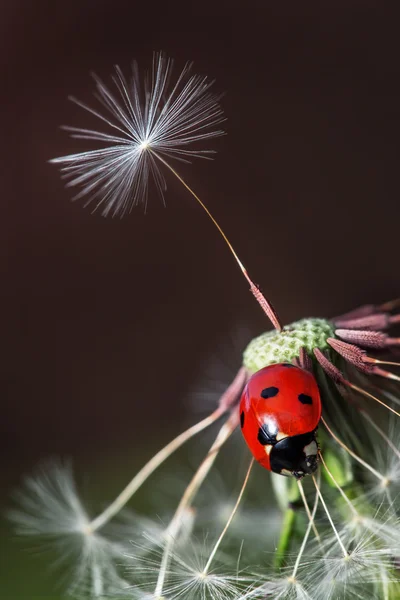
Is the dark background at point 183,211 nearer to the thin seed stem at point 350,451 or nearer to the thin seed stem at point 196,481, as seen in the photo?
the thin seed stem at point 196,481

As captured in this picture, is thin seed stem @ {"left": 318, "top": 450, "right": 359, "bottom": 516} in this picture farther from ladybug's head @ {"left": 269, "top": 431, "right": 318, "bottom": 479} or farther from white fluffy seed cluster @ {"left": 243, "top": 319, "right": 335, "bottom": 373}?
white fluffy seed cluster @ {"left": 243, "top": 319, "right": 335, "bottom": 373}

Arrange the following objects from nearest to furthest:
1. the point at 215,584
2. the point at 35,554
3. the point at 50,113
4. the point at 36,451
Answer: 1. the point at 215,584
2. the point at 35,554
3. the point at 36,451
4. the point at 50,113

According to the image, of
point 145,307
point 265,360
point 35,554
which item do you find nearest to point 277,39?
point 145,307

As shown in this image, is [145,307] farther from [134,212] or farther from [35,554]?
[35,554]

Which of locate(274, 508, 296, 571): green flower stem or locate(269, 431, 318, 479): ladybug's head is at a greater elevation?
locate(269, 431, 318, 479): ladybug's head

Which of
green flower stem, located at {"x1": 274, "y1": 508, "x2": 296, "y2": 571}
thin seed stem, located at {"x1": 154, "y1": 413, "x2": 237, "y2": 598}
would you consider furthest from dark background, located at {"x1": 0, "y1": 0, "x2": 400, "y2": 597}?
green flower stem, located at {"x1": 274, "y1": 508, "x2": 296, "y2": 571}

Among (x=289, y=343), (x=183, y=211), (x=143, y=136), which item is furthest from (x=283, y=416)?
(x=183, y=211)

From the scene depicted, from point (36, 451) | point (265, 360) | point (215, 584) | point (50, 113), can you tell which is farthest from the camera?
point (50, 113)
